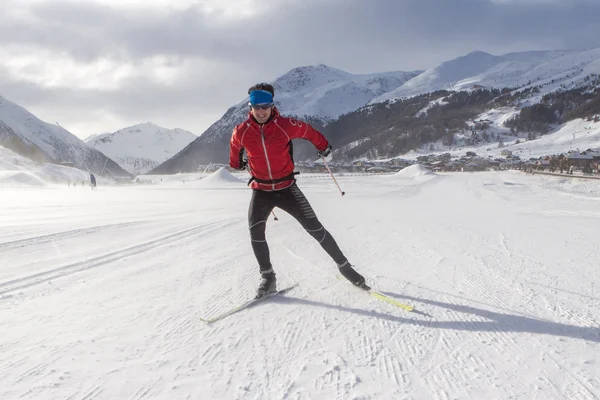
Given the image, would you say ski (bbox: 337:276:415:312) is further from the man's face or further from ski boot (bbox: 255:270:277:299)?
the man's face

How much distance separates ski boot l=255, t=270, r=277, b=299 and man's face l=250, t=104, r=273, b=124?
56.3 inches

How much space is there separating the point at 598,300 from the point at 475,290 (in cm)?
94

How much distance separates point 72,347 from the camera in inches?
92.0

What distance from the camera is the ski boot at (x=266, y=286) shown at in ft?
11.3

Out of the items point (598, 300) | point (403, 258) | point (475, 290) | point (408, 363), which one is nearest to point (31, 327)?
point (408, 363)

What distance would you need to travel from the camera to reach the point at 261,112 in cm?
341

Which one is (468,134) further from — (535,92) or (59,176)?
(59,176)

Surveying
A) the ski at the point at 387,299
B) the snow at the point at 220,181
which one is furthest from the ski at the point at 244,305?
the snow at the point at 220,181

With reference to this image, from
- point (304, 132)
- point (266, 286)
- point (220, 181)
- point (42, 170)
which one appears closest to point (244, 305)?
point (266, 286)

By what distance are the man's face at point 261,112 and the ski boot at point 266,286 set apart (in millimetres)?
1431

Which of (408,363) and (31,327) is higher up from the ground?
(31,327)

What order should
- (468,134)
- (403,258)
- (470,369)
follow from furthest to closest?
(468,134) → (403,258) → (470,369)

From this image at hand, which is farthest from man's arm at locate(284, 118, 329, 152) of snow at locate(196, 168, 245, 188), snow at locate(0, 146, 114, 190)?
snow at locate(0, 146, 114, 190)

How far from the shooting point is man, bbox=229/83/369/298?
348 cm
